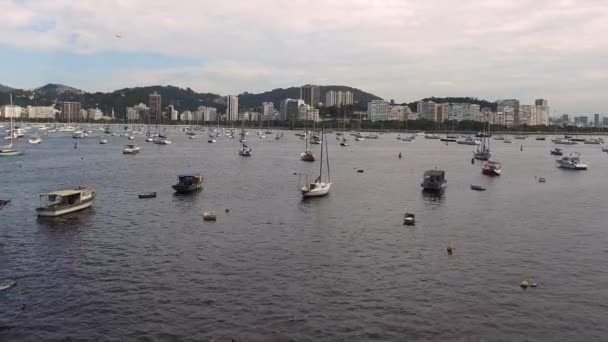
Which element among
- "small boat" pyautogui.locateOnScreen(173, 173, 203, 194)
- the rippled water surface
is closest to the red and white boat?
the rippled water surface

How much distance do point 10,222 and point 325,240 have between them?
90.0ft

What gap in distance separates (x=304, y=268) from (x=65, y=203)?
28333mm

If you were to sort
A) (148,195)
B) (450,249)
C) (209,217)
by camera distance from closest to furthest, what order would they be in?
(450,249) < (209,217) < (148,195)

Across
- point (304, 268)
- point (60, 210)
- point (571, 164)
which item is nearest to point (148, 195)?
point (60, 210)

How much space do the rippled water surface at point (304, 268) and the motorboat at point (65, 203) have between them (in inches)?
51.8

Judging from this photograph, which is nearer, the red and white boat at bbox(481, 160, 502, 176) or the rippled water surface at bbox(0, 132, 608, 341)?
the rippled water surface at bbox(0, 132, 608, 341)

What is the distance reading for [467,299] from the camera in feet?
104

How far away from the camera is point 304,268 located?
121 feet

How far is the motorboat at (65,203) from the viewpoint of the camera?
170 ft

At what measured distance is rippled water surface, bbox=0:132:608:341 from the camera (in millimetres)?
27922

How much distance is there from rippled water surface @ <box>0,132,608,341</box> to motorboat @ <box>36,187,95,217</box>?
1.31m

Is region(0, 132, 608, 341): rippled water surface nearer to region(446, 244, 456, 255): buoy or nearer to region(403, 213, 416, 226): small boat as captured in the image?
region(446, 244, 456, 255): buoy

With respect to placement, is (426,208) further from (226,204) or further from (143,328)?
(143,328)

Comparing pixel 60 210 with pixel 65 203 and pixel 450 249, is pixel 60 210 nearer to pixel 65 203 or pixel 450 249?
pixel 65 203
